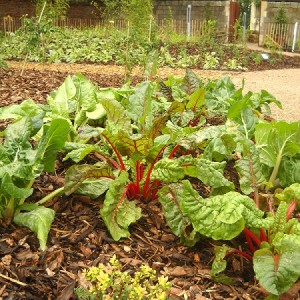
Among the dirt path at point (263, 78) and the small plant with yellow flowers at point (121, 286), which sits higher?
the small plant with yellow flowers at point (121, 286)

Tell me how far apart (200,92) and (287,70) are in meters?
9.72

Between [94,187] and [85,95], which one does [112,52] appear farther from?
[94,187]

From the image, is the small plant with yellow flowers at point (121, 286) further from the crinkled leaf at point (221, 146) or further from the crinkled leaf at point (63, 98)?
the crinkled leaf at point (63, 98)

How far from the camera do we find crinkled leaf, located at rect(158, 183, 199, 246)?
235 centimetres

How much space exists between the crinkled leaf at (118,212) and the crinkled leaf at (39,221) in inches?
10.5

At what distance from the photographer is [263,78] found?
10.8m

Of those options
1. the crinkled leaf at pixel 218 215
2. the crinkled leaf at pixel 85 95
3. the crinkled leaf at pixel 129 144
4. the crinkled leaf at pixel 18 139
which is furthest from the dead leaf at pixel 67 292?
the crinkled leaf at pixel 85 95

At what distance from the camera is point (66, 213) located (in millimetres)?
2520

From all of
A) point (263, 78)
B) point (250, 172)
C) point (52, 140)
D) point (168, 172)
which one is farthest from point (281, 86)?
point (52, 140)

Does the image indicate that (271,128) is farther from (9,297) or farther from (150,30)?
(150,30)

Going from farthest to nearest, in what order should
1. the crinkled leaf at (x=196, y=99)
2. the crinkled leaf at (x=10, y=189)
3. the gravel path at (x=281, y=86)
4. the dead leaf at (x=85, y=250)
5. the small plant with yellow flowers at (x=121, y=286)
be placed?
the gravel path at (x=281, y=86) < the crinkled leaf at (x=196, y=99) < the dead leaf at (x=85, y=250) < the crinkled leaf at (x=10, y=189) < the small plant with yellow flowers at (x=121, y=286)

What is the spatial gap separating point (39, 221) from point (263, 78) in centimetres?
934

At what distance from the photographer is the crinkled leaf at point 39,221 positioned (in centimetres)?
213

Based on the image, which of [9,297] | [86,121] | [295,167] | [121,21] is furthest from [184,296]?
[121,21]
